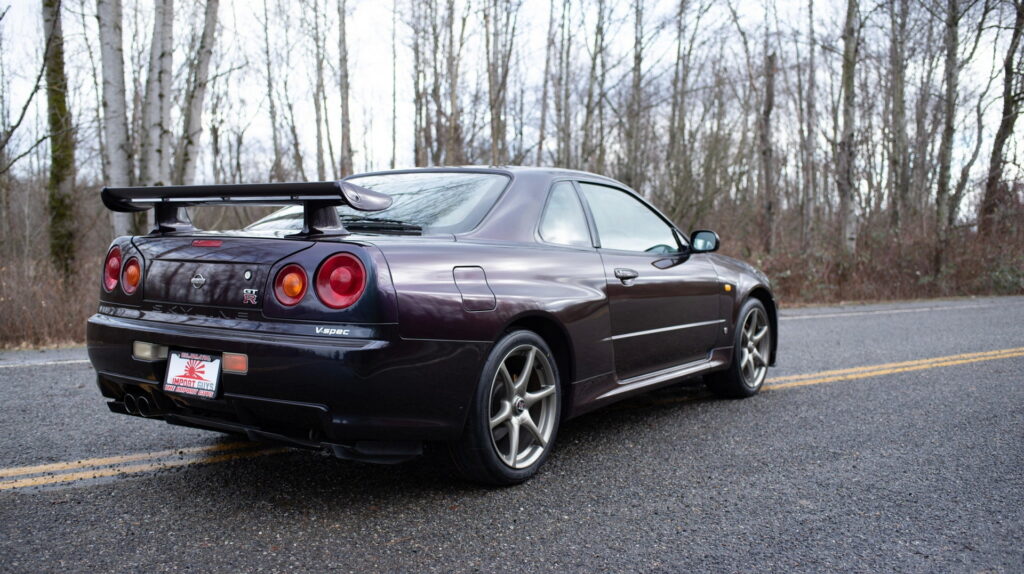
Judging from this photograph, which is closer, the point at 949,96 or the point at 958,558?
the point at 958,558

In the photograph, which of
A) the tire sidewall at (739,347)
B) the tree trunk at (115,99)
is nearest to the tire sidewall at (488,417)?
the tire sidewall at (739,347)

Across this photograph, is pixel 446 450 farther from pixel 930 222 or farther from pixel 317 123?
pixel 317 123

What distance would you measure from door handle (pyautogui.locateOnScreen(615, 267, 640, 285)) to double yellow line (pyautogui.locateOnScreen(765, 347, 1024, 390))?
213 centimetres

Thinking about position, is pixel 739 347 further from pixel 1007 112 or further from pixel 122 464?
A: pixel 1007 112

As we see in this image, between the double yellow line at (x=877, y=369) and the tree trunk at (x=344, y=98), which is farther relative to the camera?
the tree trunk at (x=344, y=98)

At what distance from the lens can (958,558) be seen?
250 cm

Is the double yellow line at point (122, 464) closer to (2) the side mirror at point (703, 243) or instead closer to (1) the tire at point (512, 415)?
(1) the tire at point (512, 415)

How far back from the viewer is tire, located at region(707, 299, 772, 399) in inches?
195

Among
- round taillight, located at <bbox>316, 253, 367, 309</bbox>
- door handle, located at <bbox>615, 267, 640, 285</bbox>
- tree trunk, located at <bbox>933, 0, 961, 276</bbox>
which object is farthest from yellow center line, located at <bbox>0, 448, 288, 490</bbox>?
tree trunk, located at <bbox>933, 0, 961, 276</bbox>

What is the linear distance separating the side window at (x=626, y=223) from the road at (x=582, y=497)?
1075 mm

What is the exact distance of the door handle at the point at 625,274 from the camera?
3877mm

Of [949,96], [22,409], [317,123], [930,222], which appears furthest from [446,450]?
[317,123]

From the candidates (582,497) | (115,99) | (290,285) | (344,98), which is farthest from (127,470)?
(344,98)

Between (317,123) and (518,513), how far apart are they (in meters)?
26.0
